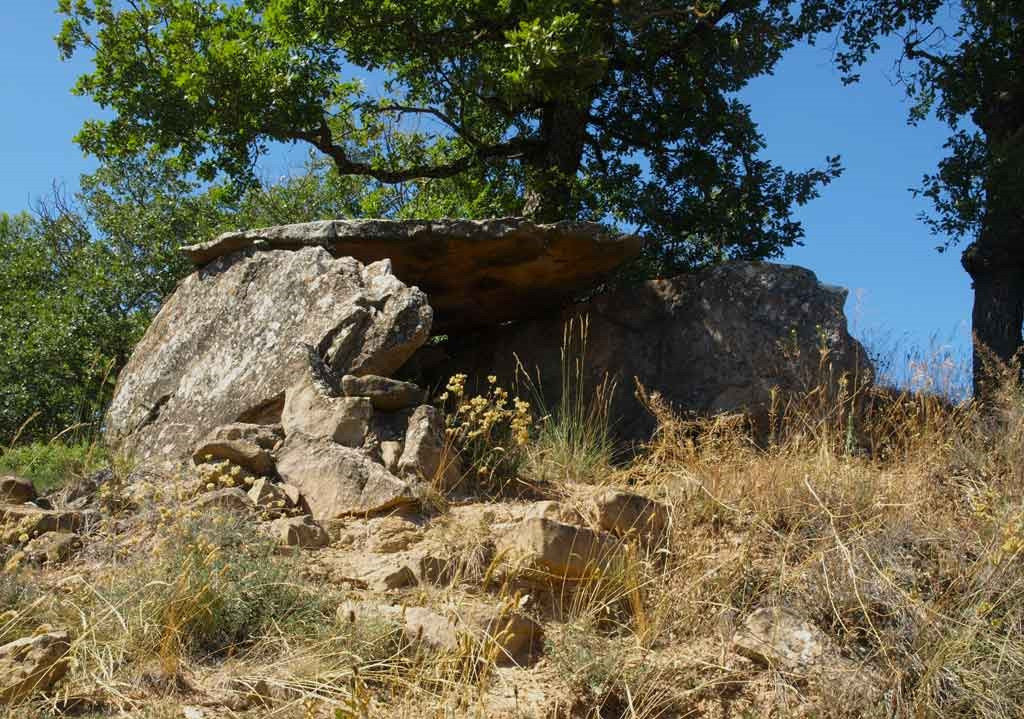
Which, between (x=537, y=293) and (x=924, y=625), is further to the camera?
(x=537, y=293)

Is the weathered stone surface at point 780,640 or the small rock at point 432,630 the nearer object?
the small rock at point 432,630

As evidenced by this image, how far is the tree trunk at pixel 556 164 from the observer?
1023 cm

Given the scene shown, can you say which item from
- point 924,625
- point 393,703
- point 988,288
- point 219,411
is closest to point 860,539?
point 924,625

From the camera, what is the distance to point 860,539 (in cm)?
477

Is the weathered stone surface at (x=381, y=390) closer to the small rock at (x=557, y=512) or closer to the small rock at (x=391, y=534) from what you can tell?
the small rock at (x=391, y=534)

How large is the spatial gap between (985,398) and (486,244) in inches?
174

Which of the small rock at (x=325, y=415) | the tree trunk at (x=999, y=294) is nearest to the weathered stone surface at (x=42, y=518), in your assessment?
the small rock at (x=325, y=415)

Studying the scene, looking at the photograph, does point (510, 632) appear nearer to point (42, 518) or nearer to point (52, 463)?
point (42, 518)

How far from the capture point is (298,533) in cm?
493

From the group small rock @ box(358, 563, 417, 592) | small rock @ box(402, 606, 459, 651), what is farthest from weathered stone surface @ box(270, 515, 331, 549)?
small rock @ box(402, 606, 459, 651)

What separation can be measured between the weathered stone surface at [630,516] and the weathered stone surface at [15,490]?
3300mm

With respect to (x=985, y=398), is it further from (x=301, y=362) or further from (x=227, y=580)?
(x=227, y=580)

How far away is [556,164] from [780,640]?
699cm

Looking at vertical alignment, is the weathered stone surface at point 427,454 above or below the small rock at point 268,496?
above
